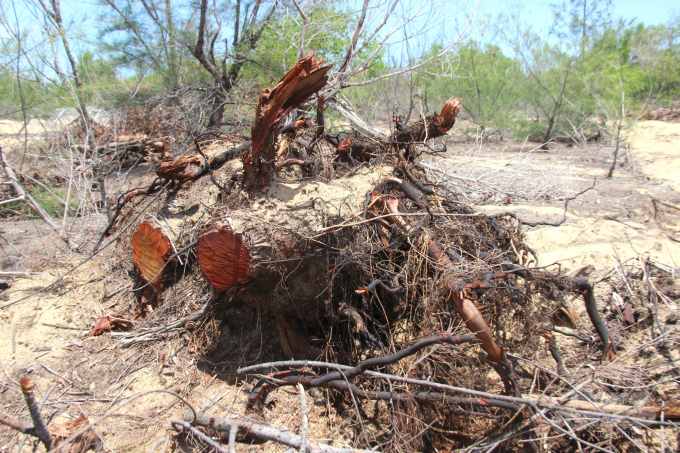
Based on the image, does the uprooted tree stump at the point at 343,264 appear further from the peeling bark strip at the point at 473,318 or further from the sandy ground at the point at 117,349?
the sandy ground at the point at 117,349

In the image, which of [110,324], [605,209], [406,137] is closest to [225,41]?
[406,137]

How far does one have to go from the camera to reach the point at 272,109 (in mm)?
2254

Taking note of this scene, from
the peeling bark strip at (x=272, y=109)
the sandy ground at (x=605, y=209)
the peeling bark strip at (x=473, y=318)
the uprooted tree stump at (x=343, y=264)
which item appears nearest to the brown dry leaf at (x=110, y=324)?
the uprooted tree stump at (x=343, y=264)

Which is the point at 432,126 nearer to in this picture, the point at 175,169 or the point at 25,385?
the point at 175,169

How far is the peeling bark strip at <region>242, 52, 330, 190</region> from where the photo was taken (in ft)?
7.29

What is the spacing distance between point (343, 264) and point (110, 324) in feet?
5.57

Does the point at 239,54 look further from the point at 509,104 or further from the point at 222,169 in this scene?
the point at 509,104

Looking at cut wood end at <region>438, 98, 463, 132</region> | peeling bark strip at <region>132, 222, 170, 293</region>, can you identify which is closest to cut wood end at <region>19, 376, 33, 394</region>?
peeling bark strip at <region>132, 222, 170, 293</region>

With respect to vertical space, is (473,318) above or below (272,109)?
below

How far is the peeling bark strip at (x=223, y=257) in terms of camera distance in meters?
2.12

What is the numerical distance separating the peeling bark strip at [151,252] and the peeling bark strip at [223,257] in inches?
19.8

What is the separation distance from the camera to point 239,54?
243 inches

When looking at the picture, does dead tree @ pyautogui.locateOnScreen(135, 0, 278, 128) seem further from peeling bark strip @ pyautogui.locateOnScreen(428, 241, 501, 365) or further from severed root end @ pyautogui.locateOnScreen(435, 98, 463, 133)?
peeling bark strip @ pyautogui.locateOnScreen(428, 241, 501, 365)

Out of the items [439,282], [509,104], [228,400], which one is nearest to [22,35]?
[228,400]
